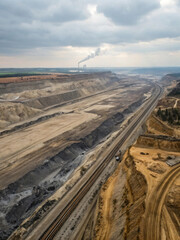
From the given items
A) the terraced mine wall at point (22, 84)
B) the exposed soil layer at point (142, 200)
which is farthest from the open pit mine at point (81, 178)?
the terraced mine wall at point (22, 84)

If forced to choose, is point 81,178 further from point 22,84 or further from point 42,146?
point 22,84

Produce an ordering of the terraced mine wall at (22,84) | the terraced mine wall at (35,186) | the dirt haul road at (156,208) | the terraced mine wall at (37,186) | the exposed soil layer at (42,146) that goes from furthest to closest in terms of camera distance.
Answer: the terraced mine wall at (22,84)
the exposed soil layer at (42,146)
the terraced mine wall at (35,186)
the terraced mine wall at (37,186)
the dirt haul road at (156,208)

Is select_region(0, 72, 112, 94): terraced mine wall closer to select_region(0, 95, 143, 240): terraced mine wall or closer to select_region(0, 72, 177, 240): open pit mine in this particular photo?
select_region(0, 72, 177, 240): open pit mine

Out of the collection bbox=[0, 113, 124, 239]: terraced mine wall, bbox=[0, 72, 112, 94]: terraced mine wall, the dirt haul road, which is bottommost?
bbox=[0, 113, 124, 239]: terraced mine wall

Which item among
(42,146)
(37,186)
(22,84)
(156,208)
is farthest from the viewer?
(22,84)

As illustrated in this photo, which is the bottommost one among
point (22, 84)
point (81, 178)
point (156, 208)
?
point (81, 178)

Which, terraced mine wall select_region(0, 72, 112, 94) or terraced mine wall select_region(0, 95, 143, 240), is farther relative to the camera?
terraced mine wall select_region(0, 72, 112, 94)

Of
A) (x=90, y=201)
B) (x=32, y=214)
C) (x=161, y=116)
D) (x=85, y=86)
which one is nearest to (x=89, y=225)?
(x=90, y=201)

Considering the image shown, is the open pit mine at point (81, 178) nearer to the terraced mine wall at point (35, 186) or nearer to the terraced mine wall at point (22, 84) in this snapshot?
the terraced mine wall at point (35, 186)

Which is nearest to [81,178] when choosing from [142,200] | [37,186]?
[37,186]

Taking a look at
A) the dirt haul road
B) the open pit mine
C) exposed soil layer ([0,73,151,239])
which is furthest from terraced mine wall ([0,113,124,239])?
the dirt haul road

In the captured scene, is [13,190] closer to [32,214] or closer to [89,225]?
[32,214]
